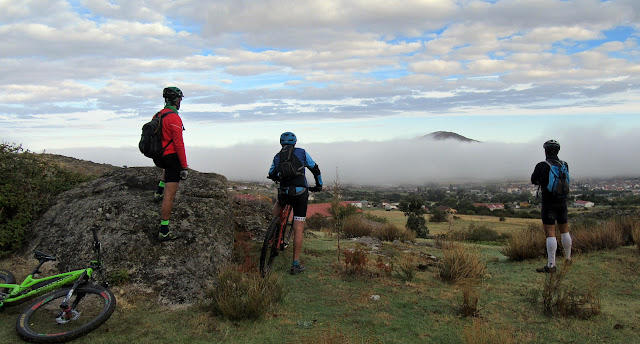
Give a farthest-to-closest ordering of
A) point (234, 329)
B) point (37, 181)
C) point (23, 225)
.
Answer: point (37, 181) → point (23, 225) → point (234, 329)

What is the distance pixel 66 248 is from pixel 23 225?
152 centimetres

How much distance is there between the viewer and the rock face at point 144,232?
5094 millimetres

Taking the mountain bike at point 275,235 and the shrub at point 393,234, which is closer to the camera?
the mountain bike at point 275,235

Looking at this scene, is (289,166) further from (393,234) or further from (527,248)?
(393,234)

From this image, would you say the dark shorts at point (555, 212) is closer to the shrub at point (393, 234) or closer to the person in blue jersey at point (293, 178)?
the person in blue jersey at point (293, 178)

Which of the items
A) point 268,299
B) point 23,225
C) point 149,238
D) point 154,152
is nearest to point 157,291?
point 149,238

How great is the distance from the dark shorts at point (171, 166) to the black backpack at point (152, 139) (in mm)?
121

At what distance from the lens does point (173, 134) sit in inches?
220

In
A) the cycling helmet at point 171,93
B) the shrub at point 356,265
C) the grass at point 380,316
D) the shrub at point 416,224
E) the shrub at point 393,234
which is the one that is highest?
the cycling helmet at point 171,93

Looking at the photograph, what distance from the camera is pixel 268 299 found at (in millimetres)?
4609

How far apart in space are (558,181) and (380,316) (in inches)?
175

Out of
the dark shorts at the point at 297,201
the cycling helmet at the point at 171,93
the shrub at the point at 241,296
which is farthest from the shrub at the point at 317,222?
the shrub at the point at 241,296

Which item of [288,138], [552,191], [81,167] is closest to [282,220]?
[288,138]

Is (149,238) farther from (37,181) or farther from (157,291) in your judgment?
(37,181)
